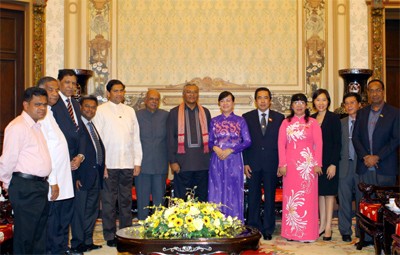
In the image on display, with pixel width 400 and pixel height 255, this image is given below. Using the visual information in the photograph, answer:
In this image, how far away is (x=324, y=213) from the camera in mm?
6742

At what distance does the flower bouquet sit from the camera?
4484mm

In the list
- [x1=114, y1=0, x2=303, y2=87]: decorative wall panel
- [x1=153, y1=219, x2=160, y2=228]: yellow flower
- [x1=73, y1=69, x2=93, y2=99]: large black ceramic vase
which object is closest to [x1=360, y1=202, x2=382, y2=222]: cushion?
[x1=153, y1=219, x2=160, y2=228]: yellow flower

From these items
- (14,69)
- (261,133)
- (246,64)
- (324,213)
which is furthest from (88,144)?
(246,64)

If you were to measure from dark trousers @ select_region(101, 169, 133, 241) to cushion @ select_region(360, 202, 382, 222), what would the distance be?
244cm

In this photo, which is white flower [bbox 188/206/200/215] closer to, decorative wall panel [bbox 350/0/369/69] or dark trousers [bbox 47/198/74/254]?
dark trousers [bbox 47/198/74/254]

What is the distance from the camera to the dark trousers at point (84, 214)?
585 centimetres

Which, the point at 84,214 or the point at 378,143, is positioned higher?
the point at 378,143

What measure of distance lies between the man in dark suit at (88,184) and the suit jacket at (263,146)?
167cm

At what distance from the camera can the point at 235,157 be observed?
662 cm

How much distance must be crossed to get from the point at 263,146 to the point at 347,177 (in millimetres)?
986

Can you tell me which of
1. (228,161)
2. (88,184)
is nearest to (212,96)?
(228,161)

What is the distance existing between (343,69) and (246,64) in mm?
1483

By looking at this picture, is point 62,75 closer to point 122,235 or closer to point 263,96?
point 122,235

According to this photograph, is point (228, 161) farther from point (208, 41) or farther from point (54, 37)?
point (54, 37)
